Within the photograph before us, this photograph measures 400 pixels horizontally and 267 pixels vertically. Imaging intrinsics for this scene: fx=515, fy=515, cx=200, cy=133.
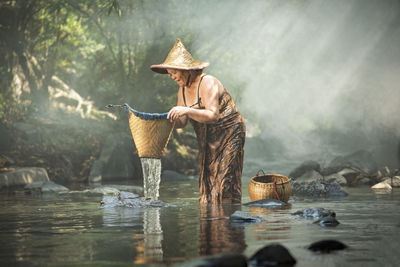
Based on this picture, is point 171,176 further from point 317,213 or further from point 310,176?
point 317,213

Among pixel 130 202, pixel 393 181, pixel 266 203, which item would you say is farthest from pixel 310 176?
pixel 130 202

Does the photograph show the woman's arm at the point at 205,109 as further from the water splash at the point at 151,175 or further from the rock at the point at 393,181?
the rock at the point at 393,181

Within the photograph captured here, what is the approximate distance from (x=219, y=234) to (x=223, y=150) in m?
2.55

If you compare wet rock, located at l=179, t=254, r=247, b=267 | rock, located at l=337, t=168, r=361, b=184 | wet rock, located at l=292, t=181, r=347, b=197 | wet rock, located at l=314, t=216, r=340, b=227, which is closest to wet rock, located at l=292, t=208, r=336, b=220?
wet rock, located at l=314, t=216, r=340, b=227

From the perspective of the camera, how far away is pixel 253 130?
1087 inches

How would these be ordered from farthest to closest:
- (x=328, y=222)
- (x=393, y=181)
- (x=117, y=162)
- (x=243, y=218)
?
(x=117, y=162) → (x=393, y=181) → (x=243, y=218) → (x=328, y=222)

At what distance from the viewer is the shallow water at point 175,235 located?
3102 mm

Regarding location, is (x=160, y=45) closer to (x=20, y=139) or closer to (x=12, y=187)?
(x=20, y=139)

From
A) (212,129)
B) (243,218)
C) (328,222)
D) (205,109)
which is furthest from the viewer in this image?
(212,129)

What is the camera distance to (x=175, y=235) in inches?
157

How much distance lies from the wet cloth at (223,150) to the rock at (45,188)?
4.72 metres

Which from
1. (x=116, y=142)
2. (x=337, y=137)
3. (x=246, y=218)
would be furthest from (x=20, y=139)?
(x=337, y=137)

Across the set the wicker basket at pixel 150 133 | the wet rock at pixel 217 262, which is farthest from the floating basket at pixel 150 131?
the wet rock at pixel 217 262

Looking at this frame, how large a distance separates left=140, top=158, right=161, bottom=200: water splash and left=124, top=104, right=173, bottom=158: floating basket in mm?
412
